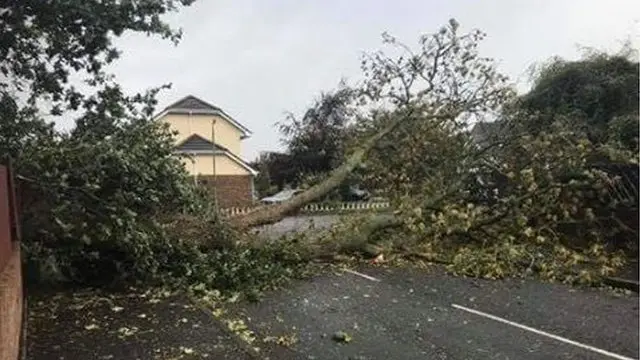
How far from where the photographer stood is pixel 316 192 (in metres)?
10.8

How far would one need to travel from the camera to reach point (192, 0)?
347 inches

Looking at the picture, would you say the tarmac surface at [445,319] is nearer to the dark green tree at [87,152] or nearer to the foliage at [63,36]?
the dark green tree at [87,152]

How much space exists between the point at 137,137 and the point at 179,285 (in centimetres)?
176

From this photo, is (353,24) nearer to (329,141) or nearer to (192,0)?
(192,0)

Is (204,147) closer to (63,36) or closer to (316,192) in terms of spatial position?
(316,192)

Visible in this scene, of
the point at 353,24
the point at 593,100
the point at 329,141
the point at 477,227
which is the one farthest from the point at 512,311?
the point at 329,141

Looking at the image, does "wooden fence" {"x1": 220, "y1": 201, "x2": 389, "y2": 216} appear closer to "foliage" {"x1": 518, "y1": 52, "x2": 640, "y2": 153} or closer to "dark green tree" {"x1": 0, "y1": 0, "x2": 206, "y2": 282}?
"dark green tree" {"x1": 0, "y1": 0, "x2": 206, "y2": 282}

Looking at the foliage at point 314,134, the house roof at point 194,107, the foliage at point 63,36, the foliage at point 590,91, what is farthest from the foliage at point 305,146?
the foliage at point 63,36

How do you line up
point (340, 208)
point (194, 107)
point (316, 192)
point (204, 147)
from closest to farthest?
point (316, 192)
point (340, 208)
point (204, 147)
point (194, 107)

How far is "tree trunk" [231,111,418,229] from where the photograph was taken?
32.0 ft

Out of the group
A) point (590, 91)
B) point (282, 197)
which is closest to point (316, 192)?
point (590, 91)

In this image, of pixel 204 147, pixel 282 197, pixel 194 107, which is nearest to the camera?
pixel 282 197

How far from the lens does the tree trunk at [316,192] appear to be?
975 centimetres

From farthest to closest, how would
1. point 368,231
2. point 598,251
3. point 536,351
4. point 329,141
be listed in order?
point 329,141, point 368,231, point 598,251, point 536,351
